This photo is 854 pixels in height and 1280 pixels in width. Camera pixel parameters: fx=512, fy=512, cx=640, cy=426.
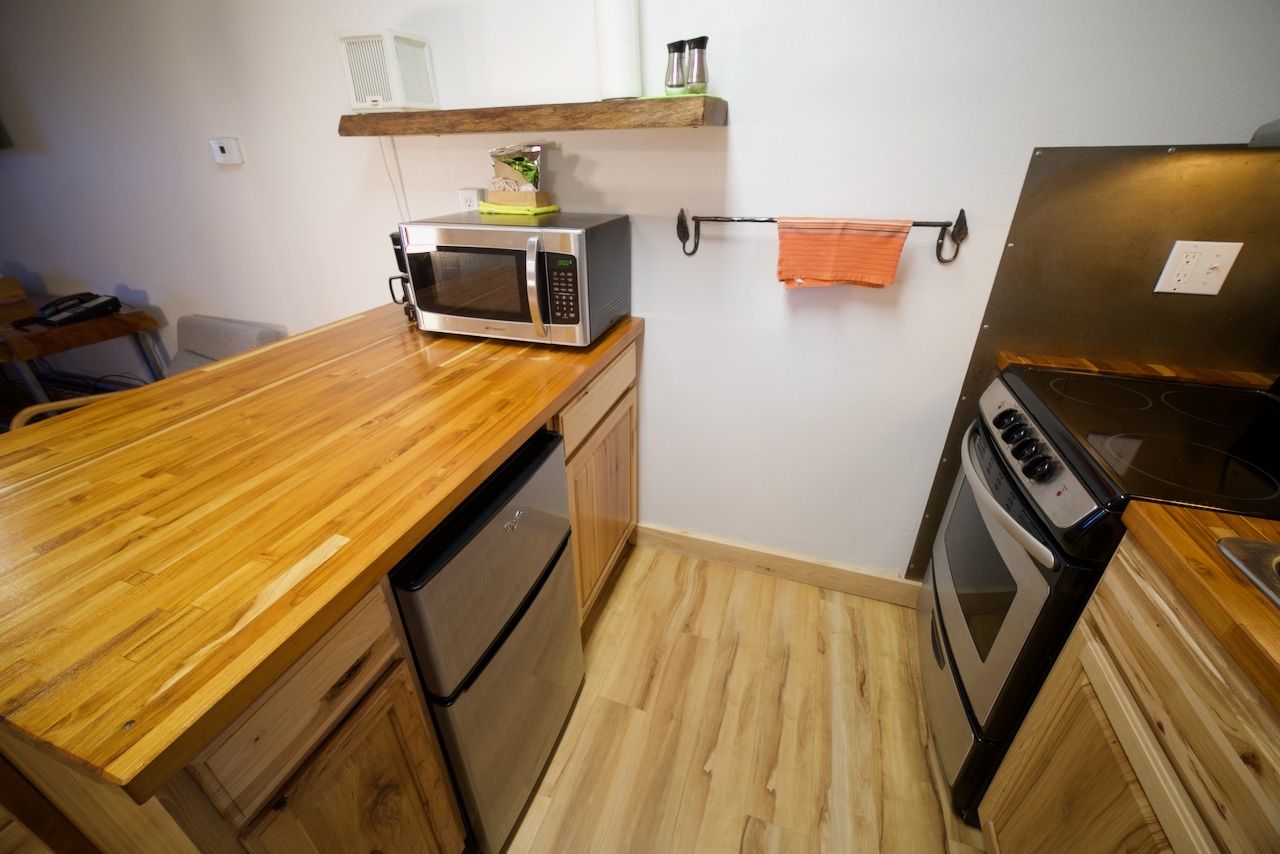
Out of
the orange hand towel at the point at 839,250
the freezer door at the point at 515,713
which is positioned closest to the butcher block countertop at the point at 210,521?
the freezer door at the point at 515,713

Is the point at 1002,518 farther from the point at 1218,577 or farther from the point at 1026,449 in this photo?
the point at 1218,577

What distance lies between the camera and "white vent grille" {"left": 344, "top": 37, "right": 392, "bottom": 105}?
1349 mm

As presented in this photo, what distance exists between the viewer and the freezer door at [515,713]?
36.4 inches

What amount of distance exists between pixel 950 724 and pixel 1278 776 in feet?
2.62

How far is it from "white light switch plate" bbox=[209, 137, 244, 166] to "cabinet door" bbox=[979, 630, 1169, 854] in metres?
2.75

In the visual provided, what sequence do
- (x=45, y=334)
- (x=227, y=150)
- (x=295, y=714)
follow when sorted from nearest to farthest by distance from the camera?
1. (x=295, y=714)
2. (x=227, y=150)
3. (x=45, y=334)

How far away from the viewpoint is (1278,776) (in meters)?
0.51

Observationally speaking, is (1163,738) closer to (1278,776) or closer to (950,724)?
(1278,776)

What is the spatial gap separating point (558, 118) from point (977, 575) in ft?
4.64

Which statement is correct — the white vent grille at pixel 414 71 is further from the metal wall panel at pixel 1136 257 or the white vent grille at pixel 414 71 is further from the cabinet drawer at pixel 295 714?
the metal wall panel at pixel 1136 257

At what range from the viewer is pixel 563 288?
1246mm

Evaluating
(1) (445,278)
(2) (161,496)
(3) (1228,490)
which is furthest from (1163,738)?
(1) (445,278)

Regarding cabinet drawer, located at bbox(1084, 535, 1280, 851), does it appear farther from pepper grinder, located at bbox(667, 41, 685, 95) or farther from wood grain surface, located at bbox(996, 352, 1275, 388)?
pepper grinder, located at bbox(667, 41, 685, 95)

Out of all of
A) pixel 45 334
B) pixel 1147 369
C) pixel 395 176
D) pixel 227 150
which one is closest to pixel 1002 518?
pixel 1147 369
